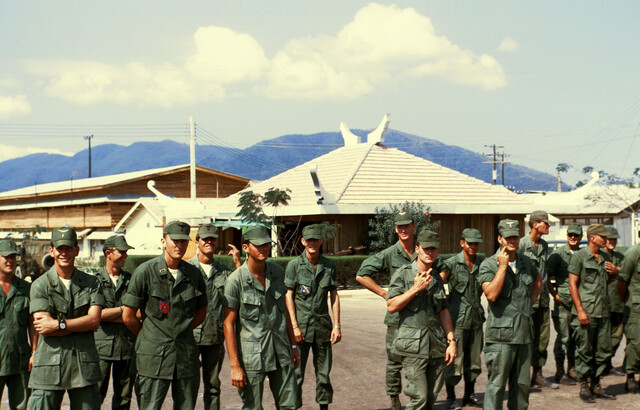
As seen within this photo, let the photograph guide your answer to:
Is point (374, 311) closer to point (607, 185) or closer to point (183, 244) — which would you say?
point (183, 244)

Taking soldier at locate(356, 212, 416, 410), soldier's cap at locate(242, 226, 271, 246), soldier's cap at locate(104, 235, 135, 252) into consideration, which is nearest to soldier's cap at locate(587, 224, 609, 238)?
soldier at locate(356, 212, 416, 410)

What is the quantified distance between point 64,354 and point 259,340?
5.38 feet

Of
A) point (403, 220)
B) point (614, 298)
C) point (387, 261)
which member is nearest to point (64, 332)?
point (387, 261)

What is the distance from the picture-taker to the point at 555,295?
10.1m

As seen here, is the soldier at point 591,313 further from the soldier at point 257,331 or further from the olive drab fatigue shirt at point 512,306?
the soldier at point 257,331

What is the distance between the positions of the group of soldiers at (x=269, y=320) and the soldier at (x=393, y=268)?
0.6 inches

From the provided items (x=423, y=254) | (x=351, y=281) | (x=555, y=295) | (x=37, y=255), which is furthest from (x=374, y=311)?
(x=37, y=255)

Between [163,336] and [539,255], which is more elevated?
[539,255]

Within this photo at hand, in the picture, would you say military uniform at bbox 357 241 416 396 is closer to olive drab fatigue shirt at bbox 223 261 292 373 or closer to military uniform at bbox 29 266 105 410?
olive drab fatigue shirt at bbox 223 261 292 373

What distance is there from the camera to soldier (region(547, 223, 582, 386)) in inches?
390

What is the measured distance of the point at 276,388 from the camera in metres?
6.47

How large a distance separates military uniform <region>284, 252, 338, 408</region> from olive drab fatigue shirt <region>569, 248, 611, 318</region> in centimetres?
326

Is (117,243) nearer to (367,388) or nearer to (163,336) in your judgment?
(163,336)

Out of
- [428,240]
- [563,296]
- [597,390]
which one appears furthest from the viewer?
[563,296]
